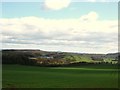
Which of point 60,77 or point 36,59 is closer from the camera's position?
point 60,77

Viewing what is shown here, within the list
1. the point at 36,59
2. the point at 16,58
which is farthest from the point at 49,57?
the point at 16,58

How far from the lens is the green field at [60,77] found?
419 centimetres

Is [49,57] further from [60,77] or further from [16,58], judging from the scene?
[16,58]

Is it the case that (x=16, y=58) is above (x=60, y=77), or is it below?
above

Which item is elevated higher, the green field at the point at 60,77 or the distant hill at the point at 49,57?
the distant hill at the point at 49,57

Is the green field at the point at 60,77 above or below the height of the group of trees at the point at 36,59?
below

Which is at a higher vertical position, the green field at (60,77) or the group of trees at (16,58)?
the group of trees at (16,58)

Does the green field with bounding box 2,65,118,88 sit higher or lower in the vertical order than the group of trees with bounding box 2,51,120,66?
lower

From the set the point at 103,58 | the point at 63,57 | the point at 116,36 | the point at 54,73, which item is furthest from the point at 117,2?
the point at 54,73

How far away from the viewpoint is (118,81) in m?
4.26

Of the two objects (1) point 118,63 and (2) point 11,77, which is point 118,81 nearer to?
(1) point 118,63

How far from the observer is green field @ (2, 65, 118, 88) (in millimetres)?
4188

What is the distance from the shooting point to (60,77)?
13.9 ft

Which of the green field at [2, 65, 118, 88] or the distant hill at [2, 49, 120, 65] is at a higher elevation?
the distant hill at [2, 49, 120, 65]
